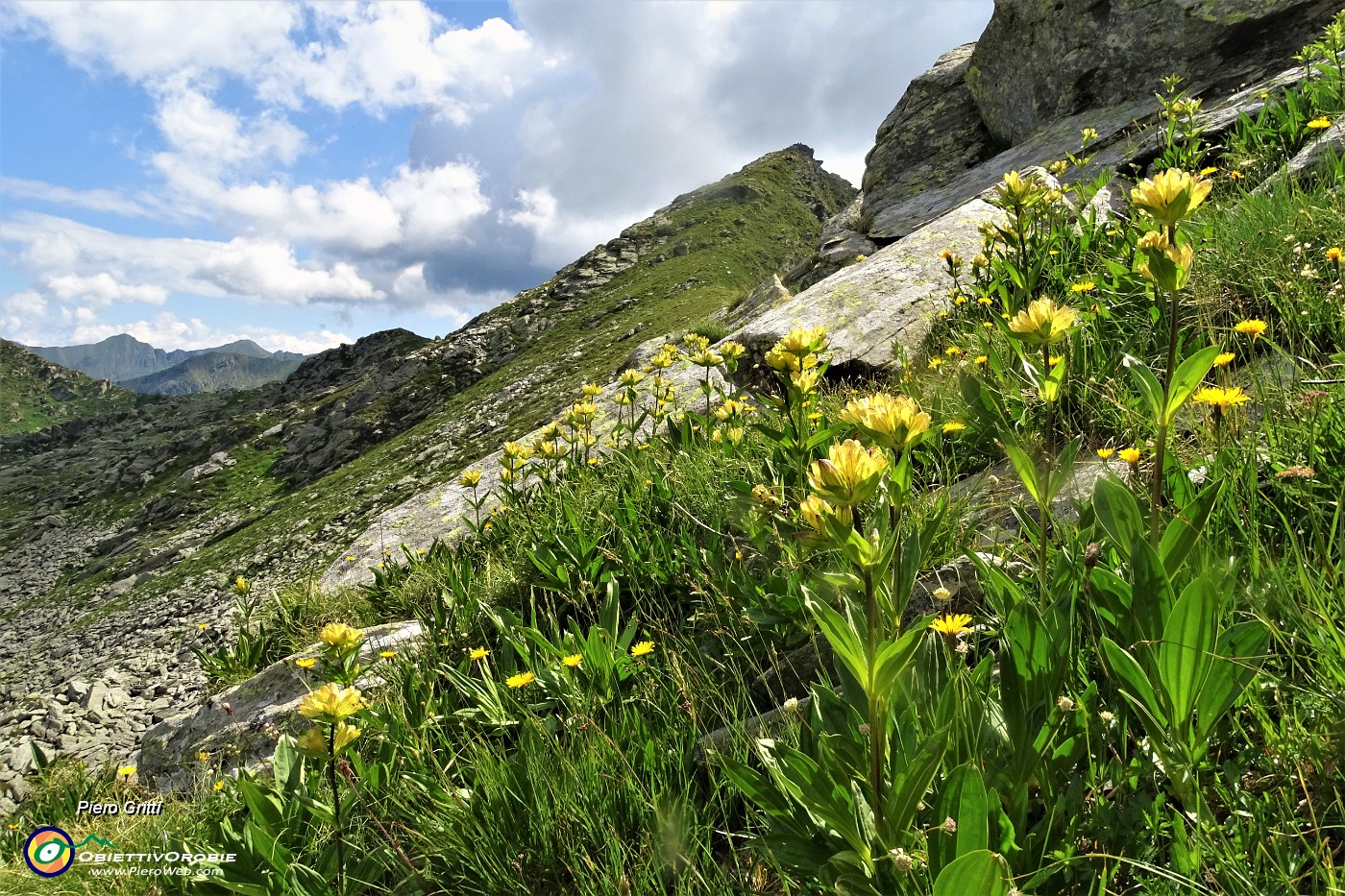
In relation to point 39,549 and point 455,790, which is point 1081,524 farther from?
point 39,549

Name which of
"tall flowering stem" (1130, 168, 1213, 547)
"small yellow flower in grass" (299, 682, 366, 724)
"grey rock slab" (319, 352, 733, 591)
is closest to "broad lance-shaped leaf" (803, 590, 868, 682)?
"tall flowering stem" (1130, 168, 1213, 547)

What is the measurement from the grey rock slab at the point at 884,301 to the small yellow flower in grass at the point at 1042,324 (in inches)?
149

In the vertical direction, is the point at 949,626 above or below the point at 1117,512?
below

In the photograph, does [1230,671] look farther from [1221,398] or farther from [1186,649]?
[1221,398]

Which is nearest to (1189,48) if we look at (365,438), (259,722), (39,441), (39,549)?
(259,722)

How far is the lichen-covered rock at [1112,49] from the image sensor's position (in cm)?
812

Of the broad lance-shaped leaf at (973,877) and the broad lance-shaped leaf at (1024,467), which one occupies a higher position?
the broad lance-shaped leaf at (1024,467)

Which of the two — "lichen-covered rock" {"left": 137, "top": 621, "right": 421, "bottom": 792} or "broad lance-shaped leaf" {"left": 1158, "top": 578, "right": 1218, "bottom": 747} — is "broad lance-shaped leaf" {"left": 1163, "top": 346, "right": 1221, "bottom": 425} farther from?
"lichen-covered rock" {"left": 137, "top": 621, "right": 421, "bottom": 792}

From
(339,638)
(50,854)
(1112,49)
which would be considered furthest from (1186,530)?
(1112,49)

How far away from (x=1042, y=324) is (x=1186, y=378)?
382mm

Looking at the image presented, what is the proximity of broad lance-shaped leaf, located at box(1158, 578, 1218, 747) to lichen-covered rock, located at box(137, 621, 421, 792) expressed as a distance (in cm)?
374

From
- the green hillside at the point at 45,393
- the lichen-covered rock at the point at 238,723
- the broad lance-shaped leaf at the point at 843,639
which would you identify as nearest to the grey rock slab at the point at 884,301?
Result: the lichen-covered rock at the point at 238,723

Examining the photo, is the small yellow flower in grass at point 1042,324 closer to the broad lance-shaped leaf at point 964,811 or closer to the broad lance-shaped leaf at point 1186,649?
the broad lance-shaped leaf at point 1186,649

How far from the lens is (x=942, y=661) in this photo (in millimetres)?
1697
